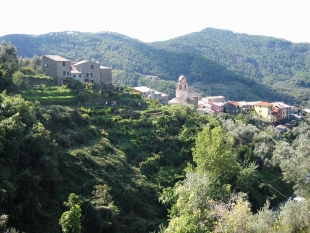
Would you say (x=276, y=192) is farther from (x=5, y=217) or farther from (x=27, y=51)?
(x=27, y=51)

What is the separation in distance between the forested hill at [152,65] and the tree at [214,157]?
304 feet

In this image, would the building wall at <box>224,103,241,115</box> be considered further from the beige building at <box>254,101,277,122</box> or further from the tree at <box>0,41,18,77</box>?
the tree at <box>0,41,18,77</box>

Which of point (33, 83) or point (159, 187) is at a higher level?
point (33, 83)

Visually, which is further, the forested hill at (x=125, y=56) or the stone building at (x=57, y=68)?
the forested hill at (x=125, y=56)

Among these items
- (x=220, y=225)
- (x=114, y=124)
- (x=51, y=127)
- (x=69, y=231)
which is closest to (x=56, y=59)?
(x=114, y=124)

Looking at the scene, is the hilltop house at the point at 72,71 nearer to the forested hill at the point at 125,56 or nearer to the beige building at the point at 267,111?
the beige building at the point at 267,111

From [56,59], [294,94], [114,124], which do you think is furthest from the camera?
[294,94]

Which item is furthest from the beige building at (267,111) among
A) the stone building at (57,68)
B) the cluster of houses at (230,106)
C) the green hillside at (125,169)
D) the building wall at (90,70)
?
the stone building at (57,68)

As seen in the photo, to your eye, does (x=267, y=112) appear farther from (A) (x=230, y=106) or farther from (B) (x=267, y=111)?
(A) (x=230, y=106)

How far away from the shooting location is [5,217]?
18.1 metres

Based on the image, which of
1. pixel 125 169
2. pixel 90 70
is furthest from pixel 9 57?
pixel 125 169

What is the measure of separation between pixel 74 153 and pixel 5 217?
42.7 ft

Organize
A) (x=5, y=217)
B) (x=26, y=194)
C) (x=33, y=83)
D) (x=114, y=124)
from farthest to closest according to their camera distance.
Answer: (x=33, y=83) < (x=114, y=124) < (x=26, y=194) < (x=5, y=217)

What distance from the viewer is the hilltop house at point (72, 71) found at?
50.1 metres
